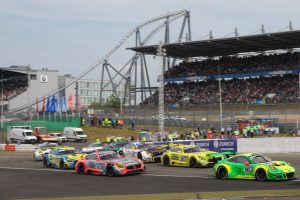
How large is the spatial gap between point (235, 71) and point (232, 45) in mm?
5412

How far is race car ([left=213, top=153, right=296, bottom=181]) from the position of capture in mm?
19500

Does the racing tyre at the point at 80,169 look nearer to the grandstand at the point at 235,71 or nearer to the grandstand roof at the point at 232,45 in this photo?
the grandstand at the point at 235,71

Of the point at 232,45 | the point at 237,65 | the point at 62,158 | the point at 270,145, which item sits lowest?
the point at 62,158

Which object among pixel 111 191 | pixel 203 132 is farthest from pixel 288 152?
pixel 111 191

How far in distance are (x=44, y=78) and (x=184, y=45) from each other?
4790cm

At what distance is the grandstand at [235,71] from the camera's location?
69.9 metres

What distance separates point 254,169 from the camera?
66.0ft

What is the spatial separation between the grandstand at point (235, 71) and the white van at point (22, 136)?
26.2 metres

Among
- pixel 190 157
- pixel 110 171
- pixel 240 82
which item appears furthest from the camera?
pixel 240 82

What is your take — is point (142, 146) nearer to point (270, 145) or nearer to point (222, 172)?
point (270, 145)

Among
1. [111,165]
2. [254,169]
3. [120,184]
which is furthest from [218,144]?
[120,184]

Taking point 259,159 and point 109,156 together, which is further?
point 109,156

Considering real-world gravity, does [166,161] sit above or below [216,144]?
below

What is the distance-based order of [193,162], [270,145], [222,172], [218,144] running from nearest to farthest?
[222,172] → [193,162] → [218,144] → [270,145]
